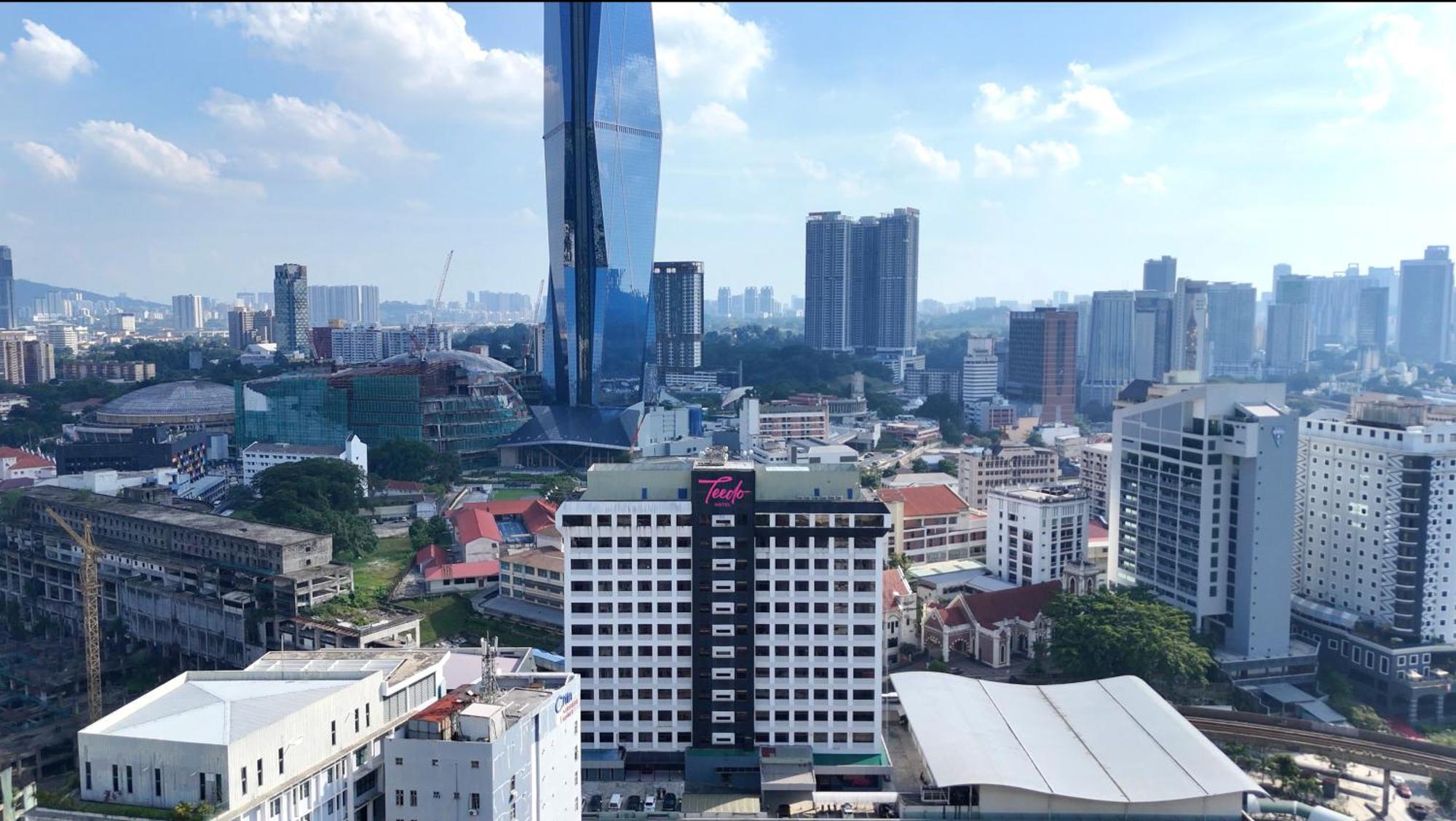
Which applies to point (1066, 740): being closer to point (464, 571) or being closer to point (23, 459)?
point (464, 571)

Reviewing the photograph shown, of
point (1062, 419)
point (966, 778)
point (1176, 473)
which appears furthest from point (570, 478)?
point (1062, 419)

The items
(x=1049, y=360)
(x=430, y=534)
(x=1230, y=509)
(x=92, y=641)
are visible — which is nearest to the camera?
(x=92, y=641)

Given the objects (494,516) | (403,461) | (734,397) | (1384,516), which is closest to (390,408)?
(403,461)

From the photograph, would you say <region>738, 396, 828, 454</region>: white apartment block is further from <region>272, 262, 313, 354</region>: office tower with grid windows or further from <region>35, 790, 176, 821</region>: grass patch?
<region>272, 262, 313, 354</region>: office tower with grid windows

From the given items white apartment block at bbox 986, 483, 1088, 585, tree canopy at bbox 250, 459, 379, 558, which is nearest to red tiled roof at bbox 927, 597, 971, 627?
white apartment block at bbox 986, 483, 1088, 585

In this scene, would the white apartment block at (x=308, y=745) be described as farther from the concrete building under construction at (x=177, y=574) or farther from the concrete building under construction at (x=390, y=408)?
the concrete building under construction at (x=390, y=408)
